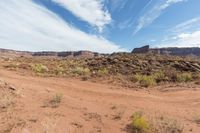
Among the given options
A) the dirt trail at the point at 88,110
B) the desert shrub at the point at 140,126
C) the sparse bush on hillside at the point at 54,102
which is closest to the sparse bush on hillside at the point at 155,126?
the desert shrub at the point at 140,126

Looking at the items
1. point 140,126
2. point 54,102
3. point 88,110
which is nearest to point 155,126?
point 140,126

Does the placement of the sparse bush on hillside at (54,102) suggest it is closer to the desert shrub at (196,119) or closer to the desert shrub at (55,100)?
the desert shrub at (55,100)

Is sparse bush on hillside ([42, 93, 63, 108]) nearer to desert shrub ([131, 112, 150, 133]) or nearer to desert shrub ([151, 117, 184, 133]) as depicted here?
desert shrub ([131, 112, 150, 133])

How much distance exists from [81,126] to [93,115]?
3.51 feet

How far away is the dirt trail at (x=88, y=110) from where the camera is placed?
918 cm

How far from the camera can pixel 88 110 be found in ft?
35.8

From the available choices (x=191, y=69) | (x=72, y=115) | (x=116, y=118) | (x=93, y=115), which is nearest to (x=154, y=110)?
(x=116, y=118)

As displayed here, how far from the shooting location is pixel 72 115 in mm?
10219

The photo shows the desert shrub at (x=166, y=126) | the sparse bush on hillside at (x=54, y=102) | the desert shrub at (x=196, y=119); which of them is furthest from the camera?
the sparse bush on hillside at (x=54, y=102)

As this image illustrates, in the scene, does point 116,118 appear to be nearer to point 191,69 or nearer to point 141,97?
point 141,97

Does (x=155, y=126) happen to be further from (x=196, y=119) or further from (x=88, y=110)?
(x=88, y=110)

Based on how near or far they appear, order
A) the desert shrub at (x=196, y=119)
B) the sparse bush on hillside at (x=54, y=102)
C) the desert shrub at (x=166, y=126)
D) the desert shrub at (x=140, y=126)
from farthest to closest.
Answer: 1. the sparse bush on hillside at (x=54, y=102)
2. the desert shrub at (x=196, y=119)
3. the desert shrub at (x=166, y=126)
4. the desert shrub at (x=140, y=126)

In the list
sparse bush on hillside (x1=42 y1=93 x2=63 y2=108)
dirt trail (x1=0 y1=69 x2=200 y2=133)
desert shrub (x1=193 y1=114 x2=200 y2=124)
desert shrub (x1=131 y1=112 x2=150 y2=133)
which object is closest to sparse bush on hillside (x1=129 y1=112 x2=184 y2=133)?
desert shrub (x1=131 y1=112 x2=150 y2=133)

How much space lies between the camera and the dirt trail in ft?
30.1
